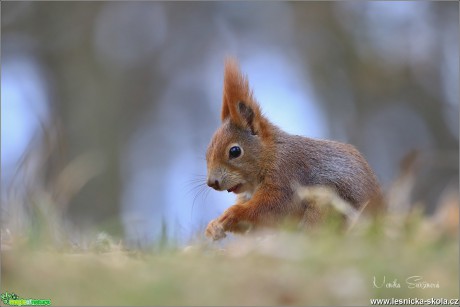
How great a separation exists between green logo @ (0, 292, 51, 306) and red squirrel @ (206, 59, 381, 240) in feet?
4.11

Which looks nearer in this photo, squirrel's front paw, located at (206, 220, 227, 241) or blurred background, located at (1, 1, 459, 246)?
squirrel's front paw, located at (206, 220, 227, 241)

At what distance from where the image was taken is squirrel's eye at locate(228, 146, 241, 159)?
3.97m

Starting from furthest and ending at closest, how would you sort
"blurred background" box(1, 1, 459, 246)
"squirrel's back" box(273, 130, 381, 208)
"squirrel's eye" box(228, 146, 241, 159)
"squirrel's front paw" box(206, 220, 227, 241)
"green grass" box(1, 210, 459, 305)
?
1. "blurred background" box(1, 1, 459, 246)
2. "squirrel's eye" box(228, 146, 241, 159)
3. "squirrel's back" box(273, 130, 381, 208)
4. "squirrel's front paw" box(206, 220, 227, 241)
5. "green grass" box(1, 210, 459, 305)

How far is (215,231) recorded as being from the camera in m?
3.58

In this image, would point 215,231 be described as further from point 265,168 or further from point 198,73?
point 198,73

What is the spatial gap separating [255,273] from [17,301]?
2.31ft

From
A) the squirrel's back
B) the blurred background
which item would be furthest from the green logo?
the blurred background

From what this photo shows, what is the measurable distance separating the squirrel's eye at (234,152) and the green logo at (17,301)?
1.70 metres

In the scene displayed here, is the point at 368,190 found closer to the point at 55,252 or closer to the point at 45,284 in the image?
the point at 55,252

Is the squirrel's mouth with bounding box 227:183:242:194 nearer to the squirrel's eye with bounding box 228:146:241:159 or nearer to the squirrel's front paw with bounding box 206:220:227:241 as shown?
the squirrel's eye with bounding box 228:146:241:159

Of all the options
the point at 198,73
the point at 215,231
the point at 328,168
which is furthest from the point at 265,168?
the point at 198,73

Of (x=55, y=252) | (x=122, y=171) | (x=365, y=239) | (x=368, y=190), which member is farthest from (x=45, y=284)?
(x=122, y=171)

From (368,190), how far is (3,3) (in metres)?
8.45

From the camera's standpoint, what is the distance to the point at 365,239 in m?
2.88
